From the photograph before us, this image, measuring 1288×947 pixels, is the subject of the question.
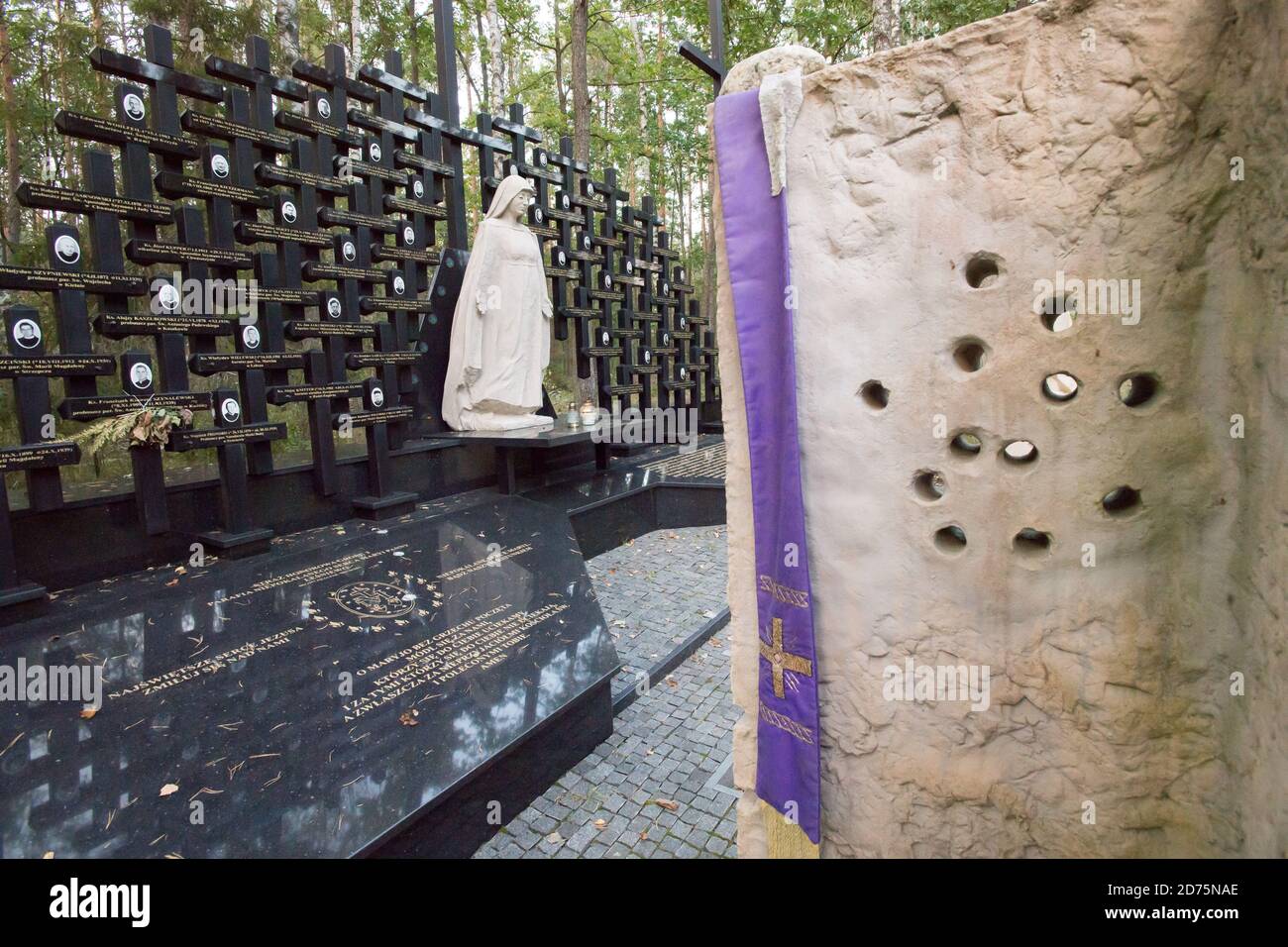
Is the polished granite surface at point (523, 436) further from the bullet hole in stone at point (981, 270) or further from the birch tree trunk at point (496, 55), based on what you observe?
the birch tree trunk at point (496, 55)

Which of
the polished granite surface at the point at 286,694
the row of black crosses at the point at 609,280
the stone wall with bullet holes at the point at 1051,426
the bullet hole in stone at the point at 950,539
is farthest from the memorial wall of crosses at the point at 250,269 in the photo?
the bullet hole in stone at the point at 950,539

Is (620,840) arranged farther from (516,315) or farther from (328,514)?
(516,315)

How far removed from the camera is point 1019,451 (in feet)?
5.54

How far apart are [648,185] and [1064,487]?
844 inches

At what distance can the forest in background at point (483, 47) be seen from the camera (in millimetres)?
8258

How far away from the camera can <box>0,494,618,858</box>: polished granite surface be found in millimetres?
2104

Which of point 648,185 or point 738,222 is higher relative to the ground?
point 648,185

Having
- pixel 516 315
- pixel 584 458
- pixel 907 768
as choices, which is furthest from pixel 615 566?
pixel 907 768

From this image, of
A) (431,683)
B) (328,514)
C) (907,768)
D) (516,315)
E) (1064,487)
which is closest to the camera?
(1064,487)

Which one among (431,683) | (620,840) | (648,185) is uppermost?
(648,185)

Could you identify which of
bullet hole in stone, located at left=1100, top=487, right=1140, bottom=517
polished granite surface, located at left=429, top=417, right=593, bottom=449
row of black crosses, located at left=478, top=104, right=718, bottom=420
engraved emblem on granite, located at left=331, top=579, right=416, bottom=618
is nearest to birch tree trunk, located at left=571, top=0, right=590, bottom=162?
row of black crosses, located at left=478, top=104, right=718, bottom=420

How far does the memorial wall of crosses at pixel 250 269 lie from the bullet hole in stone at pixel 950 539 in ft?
13.7

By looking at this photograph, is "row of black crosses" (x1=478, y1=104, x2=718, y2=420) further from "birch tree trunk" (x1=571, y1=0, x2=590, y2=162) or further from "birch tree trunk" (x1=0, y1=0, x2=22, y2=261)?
"birch tree trunk" (x1=0, y1=0, x2=22, y2=261)

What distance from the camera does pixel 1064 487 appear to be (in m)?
1.47
